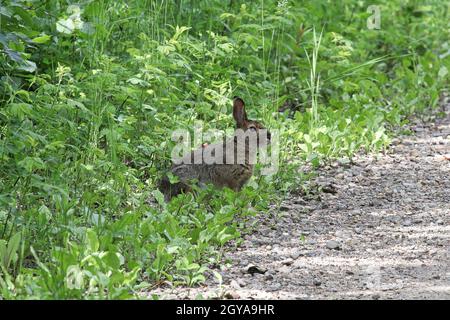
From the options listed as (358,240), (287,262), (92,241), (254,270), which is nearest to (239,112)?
(358,240)

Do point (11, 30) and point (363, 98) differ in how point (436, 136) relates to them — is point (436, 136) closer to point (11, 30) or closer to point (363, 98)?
point (363, 98)

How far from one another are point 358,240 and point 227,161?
1.20m

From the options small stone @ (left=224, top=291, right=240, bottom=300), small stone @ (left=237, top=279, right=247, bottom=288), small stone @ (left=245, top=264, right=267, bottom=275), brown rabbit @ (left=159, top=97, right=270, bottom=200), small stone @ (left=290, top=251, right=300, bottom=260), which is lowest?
small stone @ (left=224, top=291, right=240, bottom=300)

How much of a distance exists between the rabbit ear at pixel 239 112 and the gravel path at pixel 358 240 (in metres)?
0.64

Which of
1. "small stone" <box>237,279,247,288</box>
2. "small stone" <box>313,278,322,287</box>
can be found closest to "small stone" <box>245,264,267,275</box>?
"small stone" <box>237,279,247,288</box>

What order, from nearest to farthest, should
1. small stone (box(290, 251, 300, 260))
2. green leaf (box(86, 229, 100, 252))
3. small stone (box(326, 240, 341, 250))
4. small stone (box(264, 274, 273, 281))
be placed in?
1. green leaf (box(86, 229, 100, 252))
2. small stone (box(264, 274, 273, 281))
3. small stone (box(290, 251, 300, 260))
4. small stone (box(326, 240, 341, 250))

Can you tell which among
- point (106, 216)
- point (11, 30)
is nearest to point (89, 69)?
point (11, 30)

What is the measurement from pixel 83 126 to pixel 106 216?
1.04 metres

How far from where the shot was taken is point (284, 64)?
993cm

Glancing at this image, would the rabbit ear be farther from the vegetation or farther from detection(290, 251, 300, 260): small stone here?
detection(290, 251, 300, 260): small stone

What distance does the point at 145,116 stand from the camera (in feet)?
24.7

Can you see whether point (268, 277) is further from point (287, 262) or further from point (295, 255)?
point (295, 255)

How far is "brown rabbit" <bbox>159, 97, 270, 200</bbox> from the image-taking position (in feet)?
23.1

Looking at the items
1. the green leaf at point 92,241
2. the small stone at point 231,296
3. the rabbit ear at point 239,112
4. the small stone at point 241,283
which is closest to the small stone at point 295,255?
the small stone at point 241,283
